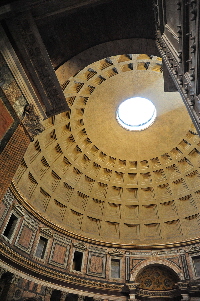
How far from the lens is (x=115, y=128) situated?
17.8 meters

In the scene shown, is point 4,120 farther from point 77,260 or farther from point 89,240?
point 77,260

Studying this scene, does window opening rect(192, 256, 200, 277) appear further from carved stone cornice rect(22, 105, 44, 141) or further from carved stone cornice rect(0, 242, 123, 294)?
carved stone cornice rect(22, 105, 44, 141)

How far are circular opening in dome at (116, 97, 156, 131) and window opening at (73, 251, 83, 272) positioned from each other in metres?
9.48

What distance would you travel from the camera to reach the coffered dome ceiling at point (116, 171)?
49.2 feet

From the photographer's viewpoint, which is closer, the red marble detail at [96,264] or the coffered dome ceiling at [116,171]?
the coffered dome ceiling at [116,171]

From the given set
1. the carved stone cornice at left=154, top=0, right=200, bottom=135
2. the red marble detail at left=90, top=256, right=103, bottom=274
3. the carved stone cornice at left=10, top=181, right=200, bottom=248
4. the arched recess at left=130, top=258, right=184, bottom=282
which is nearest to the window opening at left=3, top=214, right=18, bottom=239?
the carved stone cornice at left=10, top=181, right=200, bottom=248

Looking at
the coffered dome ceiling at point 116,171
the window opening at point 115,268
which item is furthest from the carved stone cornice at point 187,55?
the window opening at point 115,268

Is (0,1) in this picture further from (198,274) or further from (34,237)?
(198,274)

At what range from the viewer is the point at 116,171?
1845 cm

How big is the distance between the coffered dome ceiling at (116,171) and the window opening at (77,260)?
1260mm

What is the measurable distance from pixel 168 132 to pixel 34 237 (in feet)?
37.9

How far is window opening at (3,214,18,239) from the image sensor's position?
1261 cm

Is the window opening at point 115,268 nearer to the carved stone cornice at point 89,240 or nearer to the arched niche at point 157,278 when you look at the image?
the carved stone cornice at point 89,240

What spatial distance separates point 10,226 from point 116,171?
8.59 meters
